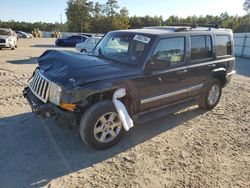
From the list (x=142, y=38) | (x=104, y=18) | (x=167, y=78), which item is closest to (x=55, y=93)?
(x=142, y=38)

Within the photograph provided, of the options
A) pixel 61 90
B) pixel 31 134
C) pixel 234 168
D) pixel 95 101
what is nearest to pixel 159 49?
pixel 95 101

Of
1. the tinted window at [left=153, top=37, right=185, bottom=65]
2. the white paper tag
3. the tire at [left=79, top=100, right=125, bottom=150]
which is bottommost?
the tire at [left=79, top=100, right=125, bottom=150]

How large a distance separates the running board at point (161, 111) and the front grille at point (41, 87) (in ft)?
5.21

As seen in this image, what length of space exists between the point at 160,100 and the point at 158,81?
16.8 inches

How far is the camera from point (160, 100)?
498cm

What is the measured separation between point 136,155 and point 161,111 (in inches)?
48.5

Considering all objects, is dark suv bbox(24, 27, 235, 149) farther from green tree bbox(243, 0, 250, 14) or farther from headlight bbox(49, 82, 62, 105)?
green tree bbox(243, 0, 250, 14)

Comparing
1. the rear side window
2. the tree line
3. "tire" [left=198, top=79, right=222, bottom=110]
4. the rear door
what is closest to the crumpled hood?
the rear door

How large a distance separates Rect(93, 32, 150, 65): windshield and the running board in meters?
1.00

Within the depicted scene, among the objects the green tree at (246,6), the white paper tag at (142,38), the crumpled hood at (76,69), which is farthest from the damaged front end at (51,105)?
the green tree at (246,6)

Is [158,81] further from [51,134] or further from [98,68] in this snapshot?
[51,134]

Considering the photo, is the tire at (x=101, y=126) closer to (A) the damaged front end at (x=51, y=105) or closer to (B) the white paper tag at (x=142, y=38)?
(A) the damaged front end at (x=51, y=105)

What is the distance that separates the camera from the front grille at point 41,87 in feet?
13.5

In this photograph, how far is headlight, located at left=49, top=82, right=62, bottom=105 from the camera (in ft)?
12.6
